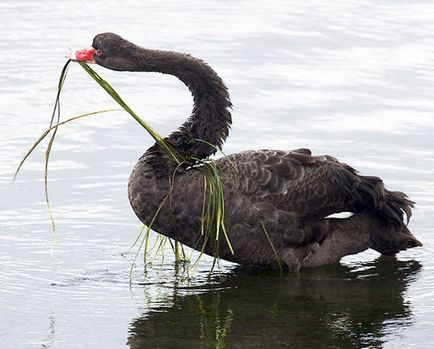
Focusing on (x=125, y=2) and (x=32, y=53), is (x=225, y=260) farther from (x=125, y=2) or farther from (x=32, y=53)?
(x=125, y=2)

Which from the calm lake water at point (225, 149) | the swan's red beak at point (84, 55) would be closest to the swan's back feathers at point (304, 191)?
the calm lake water at point (225, 149)

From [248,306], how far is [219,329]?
1.55 feet

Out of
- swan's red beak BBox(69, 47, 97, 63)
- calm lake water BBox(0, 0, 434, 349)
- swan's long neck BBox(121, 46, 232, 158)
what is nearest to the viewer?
calm lake water BBox(0, 0, 434, 349)

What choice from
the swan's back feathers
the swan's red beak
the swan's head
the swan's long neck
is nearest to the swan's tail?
the swan's back feathers

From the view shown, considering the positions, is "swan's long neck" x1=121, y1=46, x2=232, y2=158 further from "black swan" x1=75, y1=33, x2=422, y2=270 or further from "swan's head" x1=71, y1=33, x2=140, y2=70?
→ "swan's head" x1=71, y1=33, x2=140, y2=70

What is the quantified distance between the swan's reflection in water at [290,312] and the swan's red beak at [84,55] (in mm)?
1515

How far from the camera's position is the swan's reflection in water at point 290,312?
7359mm

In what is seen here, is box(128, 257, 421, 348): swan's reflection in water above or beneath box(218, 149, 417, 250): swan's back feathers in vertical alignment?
beneath

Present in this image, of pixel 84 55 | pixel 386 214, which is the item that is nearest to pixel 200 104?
pixel 84 55

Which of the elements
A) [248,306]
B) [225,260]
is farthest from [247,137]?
[248,306]

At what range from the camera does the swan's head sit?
8.55 meters

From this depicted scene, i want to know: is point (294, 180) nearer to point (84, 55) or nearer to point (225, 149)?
point (84, 55)

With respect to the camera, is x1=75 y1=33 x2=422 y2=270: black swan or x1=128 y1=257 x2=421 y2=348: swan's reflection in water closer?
x1=128 y1=257 x2=421 y2=348: swan's reflection in water

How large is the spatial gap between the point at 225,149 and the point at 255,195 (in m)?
1.93
